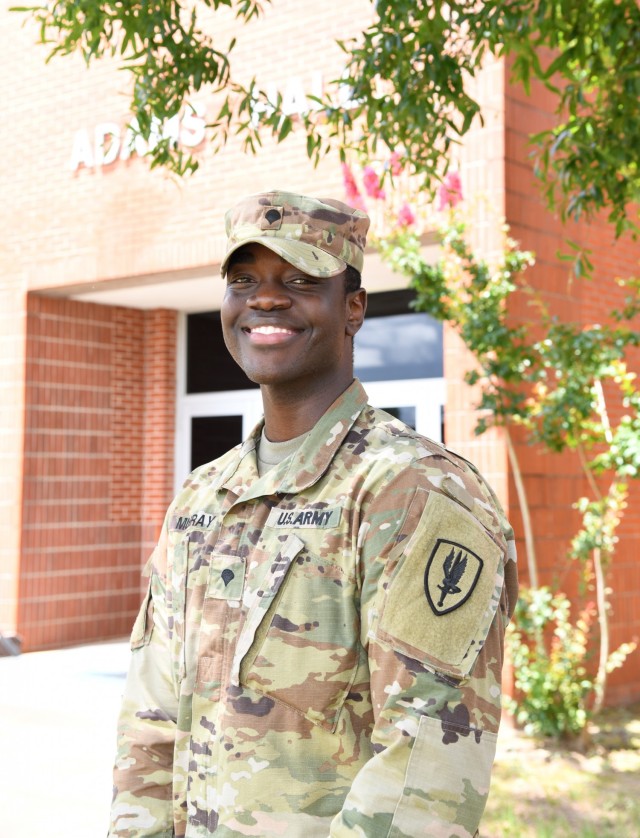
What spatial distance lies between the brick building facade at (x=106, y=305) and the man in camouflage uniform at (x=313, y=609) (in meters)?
5.61

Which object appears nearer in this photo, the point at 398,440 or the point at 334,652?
the point at 334,652

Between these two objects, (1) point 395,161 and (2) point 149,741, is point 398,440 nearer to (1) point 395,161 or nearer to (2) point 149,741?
(2) point 149,741

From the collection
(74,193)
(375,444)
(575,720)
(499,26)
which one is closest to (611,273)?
(575,720)

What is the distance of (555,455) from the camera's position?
7242 mm

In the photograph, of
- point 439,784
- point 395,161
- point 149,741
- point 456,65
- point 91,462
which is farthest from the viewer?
point 91,462

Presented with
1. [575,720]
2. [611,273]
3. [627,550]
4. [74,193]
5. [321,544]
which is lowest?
[575,720]

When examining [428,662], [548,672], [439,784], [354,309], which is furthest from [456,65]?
[548,672]

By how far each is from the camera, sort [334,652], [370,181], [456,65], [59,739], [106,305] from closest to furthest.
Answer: [334,652] → [456,65] → [59,739] → [370,181] → [106,305]

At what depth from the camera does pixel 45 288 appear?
32.3 ft

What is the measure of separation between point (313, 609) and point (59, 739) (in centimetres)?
542

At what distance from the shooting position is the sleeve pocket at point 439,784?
159cm

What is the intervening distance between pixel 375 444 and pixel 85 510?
8.69m

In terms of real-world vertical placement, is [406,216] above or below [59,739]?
above

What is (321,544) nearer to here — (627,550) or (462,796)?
(462,796)
